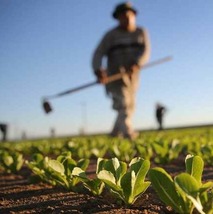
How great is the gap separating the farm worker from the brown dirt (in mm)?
5065

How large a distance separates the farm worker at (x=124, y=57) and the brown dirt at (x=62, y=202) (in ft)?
16.6

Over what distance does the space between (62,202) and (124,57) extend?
6.03 meters

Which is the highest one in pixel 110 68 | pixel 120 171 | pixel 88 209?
pixel 110 68

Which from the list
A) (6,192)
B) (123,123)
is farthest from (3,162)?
(123,123)

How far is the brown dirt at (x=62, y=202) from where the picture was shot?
172 centimetres

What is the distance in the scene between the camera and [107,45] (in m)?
7.87

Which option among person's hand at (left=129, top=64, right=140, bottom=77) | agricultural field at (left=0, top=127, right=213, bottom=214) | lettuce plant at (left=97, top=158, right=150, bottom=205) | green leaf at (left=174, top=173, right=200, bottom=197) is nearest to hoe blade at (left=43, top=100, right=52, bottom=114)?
person's hand at (left=129, top=64, right=140, bottom=77)

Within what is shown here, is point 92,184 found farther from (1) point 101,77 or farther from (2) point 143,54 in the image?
(2) point 143,54

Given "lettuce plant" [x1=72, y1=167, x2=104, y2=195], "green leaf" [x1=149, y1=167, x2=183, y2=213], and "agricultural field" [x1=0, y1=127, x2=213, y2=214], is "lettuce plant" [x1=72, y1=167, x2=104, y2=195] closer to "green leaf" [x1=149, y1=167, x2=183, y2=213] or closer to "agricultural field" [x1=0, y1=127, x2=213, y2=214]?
"agricultural field" [x1=0, y1=127, x2=213, y2=214]

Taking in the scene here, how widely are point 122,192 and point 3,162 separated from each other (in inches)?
73.5

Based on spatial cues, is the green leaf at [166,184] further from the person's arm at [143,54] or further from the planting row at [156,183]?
the person's arm at [143,54]

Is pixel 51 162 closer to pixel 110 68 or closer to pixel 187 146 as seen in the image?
pixel 187 146

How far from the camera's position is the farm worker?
25.0 ft

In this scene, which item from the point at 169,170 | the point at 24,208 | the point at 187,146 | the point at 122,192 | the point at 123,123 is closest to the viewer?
the point at 122,192
